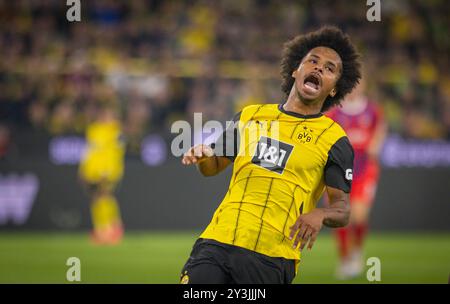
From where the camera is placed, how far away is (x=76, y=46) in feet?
55.3

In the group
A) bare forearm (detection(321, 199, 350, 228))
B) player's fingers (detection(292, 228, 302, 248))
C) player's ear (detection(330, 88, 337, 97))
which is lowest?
player's fingers (detection(292, 228, 302, 248))

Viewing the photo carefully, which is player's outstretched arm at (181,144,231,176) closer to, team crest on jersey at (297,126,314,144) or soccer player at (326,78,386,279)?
team crest on jersey at (297,126,314,144)

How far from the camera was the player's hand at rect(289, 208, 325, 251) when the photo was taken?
4.91 meters

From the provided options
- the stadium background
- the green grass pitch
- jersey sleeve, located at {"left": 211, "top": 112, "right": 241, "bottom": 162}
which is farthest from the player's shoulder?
the stadium background

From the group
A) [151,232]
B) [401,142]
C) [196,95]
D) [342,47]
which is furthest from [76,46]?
[342,47]

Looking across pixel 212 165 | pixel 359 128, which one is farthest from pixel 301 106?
pixel 359 128

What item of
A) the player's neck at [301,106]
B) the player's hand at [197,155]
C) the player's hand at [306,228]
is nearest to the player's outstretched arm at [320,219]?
the player's hand at [306,228]

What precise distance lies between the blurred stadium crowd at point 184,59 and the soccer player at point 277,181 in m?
9.53

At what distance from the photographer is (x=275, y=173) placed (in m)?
5.23

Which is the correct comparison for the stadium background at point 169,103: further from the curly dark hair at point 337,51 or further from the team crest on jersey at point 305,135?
the team crest on jersey at point 305,135

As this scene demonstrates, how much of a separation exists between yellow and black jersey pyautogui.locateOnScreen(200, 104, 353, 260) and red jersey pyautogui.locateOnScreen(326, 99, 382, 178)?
5906 mm

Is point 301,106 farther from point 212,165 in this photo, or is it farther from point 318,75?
point 212,165

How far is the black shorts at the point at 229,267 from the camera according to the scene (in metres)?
4.91

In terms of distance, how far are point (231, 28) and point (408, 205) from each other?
5.31 meters
